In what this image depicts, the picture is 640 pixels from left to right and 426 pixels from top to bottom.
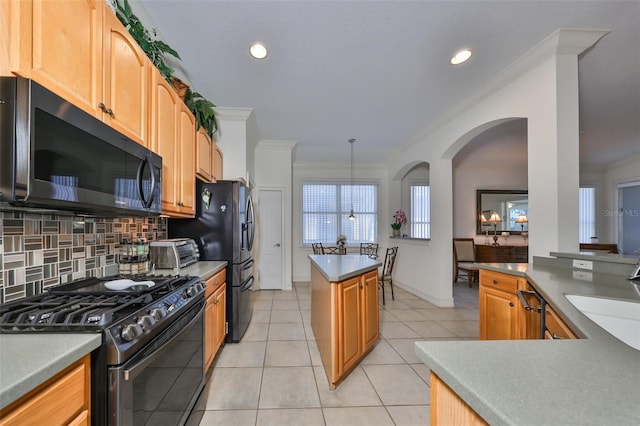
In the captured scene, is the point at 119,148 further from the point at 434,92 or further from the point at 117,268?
Answer: the point at 434,92

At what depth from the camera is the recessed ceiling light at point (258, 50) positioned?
2244 millimetres

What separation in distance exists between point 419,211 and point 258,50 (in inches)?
199

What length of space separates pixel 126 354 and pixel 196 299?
2.10 feet

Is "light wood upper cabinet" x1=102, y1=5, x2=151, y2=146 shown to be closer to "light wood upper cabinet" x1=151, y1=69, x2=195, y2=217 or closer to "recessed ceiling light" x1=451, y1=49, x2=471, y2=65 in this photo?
"light wood upper cabinet" x1=151, y1=69, x2=195, y2=217

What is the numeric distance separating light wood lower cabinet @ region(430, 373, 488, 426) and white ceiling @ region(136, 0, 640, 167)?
2.24 m

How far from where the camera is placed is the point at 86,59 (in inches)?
43.6

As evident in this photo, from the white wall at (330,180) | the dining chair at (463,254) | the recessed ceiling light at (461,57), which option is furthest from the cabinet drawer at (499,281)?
the white wall at (330,180)

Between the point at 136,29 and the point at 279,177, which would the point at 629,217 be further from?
the point at 136,29

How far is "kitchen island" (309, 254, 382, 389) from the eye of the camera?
6.35 feet

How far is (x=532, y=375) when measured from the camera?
1.93ft

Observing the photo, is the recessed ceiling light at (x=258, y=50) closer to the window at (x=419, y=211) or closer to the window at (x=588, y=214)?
the window at (x=419, y=211)

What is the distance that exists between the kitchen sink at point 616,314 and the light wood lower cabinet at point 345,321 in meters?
1.29

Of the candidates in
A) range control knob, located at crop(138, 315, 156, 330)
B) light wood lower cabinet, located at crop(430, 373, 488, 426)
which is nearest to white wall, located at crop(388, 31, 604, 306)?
light wood lower cabinet, located at crop(430, 373, 488, 426)

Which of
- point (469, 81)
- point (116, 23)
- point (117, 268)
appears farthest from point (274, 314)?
point (469, 81)
